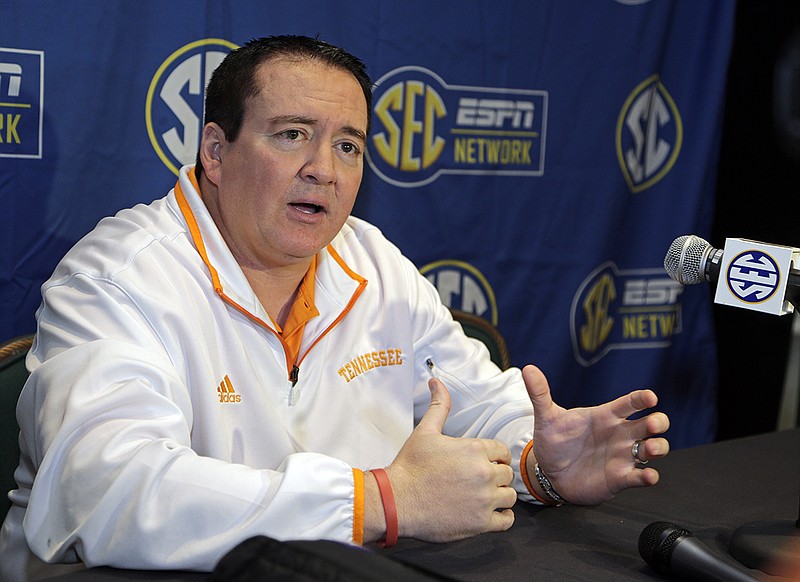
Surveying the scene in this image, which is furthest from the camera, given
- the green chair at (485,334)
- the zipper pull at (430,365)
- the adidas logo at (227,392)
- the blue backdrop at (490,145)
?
the green chair at (485,334)

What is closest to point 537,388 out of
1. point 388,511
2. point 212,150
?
point 388,511

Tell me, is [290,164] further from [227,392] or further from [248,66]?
[227,392]

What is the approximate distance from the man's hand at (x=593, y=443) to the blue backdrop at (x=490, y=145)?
1.17 meters

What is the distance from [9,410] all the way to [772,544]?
1318 mm

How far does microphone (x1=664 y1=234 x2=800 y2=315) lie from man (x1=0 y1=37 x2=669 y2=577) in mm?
246

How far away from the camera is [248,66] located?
180 centimetres

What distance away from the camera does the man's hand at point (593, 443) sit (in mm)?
1467

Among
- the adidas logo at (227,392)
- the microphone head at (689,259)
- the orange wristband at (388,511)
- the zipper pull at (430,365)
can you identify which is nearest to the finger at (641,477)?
the microphone head at (689,259)

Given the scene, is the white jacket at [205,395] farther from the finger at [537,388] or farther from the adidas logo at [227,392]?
the finger at [537,388]

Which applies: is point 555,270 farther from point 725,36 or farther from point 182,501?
point 182,501

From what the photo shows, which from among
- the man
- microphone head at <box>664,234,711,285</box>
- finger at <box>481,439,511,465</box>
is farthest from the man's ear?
microphone head at <box>664,234,711,285</box>

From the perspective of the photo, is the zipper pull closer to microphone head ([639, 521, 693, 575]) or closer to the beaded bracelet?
the beaded bracelet

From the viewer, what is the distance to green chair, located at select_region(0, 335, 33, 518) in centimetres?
169

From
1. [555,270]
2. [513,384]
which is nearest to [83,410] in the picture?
[513,384]
